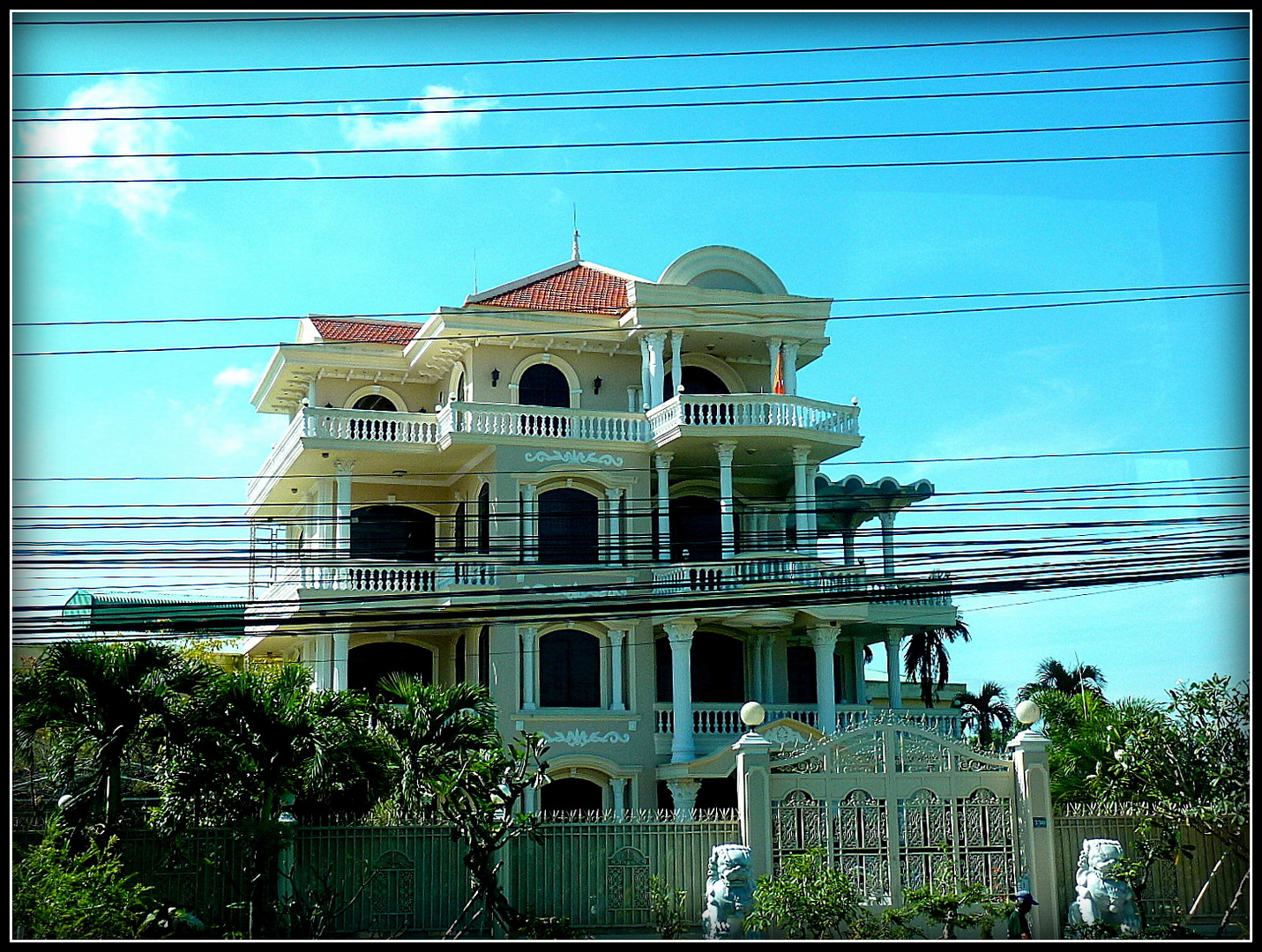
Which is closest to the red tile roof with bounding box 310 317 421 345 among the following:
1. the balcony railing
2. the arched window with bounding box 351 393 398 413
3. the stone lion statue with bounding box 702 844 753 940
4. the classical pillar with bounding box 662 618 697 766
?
the arched window with bounding box 351 393 398 413

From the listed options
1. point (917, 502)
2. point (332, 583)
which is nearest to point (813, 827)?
point (332, 583)

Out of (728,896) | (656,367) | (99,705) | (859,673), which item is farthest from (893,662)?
(99,705)

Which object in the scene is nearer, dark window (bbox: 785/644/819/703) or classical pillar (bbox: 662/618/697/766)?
classical pillar (bbox: 662/618/697/766)

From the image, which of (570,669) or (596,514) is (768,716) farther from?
(596,514)

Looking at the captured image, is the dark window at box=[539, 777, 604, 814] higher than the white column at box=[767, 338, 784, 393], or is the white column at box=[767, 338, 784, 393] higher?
the white column at box=[767, 338, 784, 393]

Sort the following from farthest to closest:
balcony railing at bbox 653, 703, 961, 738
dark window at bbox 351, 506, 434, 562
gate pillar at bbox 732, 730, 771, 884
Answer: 1. dark window at bbox 351, 506, 434, 562
2. balcony railing at bbox 653, 703, 961, 738
3. gate pillar at bbox 732, 730, 771, 884

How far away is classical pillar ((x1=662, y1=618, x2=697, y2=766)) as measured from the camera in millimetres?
30234

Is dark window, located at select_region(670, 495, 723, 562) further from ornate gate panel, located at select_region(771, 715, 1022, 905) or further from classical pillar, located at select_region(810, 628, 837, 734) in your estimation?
ornate gate panel, located at select_region(771, 715, 1022, 905)

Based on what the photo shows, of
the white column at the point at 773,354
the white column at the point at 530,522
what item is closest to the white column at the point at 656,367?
the white column at the point at 773,354

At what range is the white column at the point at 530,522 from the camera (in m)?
30.7

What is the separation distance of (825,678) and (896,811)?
11374mm

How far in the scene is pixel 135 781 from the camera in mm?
22094

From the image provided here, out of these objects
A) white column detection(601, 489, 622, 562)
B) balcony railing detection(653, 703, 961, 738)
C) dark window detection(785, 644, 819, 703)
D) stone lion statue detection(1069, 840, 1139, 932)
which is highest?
white column detection(601, 489, 622, 562)

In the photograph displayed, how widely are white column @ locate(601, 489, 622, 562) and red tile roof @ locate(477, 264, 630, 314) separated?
413 centimetres
